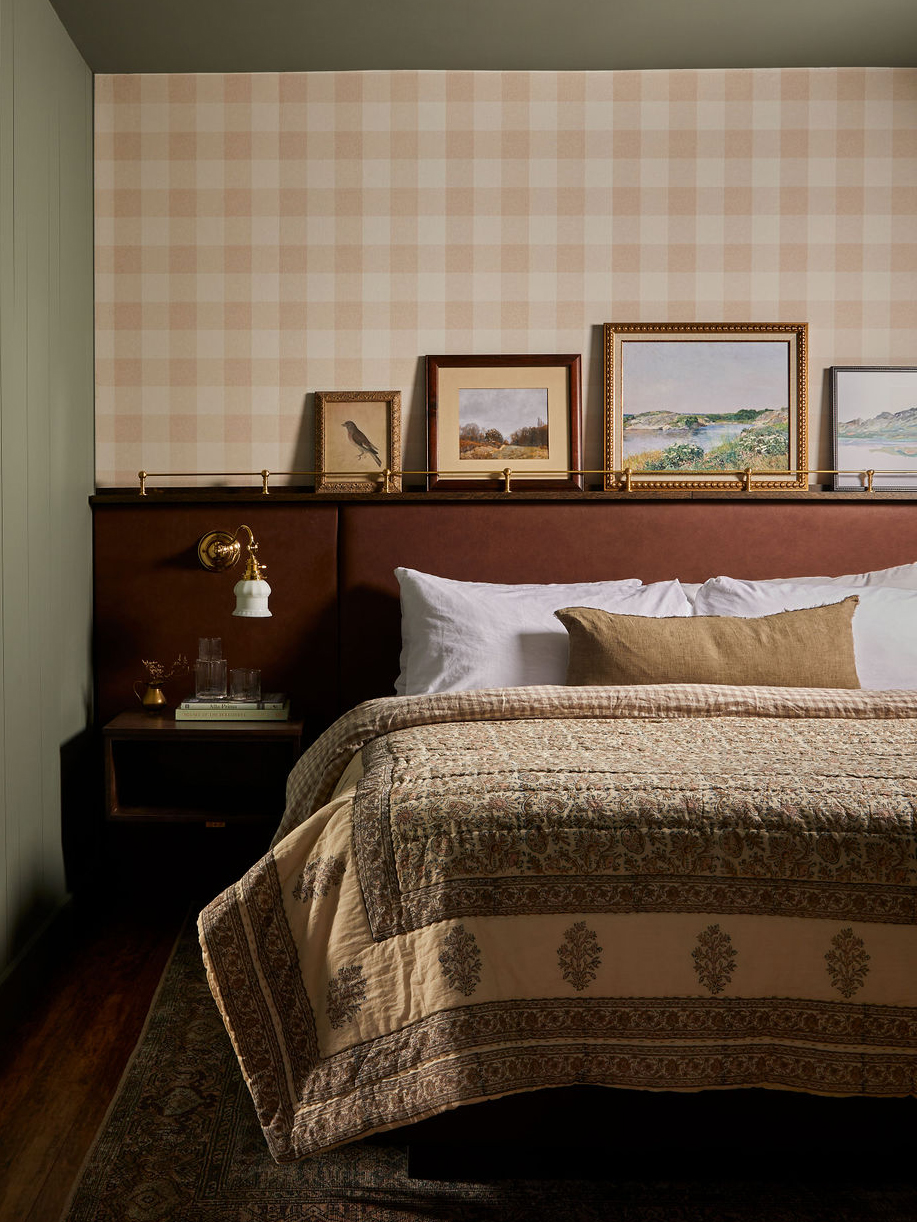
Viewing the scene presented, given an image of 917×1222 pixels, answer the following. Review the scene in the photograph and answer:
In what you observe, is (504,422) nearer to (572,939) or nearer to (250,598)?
(250,598)

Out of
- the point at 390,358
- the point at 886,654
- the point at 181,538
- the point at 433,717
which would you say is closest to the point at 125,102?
the point at 390,358

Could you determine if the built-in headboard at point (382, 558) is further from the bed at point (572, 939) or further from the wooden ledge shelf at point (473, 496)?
the bed at point (572, 939)

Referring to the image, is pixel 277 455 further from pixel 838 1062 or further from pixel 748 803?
pixel 838 1062

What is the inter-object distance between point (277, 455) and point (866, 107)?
221 cm

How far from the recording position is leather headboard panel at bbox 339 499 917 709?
2.85 meters

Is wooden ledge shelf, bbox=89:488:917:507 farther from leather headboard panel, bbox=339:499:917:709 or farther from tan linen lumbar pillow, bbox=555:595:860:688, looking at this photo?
tan linen lumbar pillow, bbox=555:595:860:688

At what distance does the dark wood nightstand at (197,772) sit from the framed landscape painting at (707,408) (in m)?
1.37

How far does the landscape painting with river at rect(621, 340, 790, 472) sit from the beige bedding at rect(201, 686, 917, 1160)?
66.9 inches

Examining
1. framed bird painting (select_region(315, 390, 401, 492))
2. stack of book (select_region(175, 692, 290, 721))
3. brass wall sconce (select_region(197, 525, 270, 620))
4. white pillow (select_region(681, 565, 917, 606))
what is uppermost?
framed bird painting (select_region(315, 390, 401, 492))

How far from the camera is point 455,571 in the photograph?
285 cm

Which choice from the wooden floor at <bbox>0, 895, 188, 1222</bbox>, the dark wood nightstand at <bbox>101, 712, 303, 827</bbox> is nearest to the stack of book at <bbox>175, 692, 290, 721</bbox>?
the dark wood nightstand at <bbox>101, 712, 303, 827</bbox>

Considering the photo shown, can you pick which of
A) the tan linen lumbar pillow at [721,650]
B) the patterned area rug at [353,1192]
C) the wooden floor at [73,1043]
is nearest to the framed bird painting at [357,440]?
the tan linen lumbar pillow at [721,650]

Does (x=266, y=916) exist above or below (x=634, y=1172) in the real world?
above

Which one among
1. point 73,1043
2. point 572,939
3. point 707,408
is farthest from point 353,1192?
point 707,408
